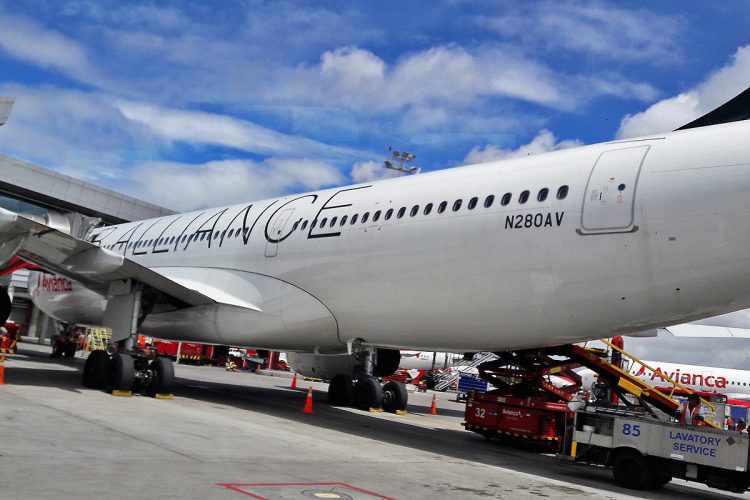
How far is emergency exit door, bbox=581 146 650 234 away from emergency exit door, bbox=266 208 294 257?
262 inches

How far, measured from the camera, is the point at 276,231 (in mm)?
15086

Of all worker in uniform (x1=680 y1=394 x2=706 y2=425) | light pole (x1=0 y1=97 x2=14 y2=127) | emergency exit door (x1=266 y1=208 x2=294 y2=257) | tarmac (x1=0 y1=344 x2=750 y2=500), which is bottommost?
tarmac (x1=0 y1=344 x2=750 y2=500)

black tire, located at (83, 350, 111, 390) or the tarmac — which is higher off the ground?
black tire, located at (83, 350, 111, 390)

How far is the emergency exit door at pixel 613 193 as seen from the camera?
9680mm

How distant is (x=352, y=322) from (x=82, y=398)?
479 centimetres

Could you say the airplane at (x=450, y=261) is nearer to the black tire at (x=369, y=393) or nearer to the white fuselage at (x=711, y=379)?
the black tire at (x=369, y=393)

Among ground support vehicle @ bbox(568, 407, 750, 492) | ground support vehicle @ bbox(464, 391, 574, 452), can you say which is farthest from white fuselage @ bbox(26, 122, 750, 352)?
ground support vehicle @ bbox(464, 391, 574, 452)

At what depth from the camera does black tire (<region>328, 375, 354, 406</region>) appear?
1745 cm

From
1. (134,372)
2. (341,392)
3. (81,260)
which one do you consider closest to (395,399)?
(341,392)

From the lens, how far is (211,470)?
7.60 m

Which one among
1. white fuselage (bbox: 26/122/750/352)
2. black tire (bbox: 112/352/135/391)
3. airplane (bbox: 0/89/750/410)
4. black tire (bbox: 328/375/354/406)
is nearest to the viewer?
white fuselage (bbox: 26/122/750/352)

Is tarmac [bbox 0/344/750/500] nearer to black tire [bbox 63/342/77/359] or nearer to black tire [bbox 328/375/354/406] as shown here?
black tire [bbox 328/375/354/406]

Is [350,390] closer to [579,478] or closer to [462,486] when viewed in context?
[579,478]

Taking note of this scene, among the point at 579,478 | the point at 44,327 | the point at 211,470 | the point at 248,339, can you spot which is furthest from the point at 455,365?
the point at 211,470
